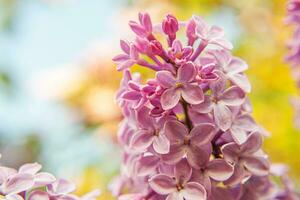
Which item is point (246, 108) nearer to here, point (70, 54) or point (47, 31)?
point (70, 54)

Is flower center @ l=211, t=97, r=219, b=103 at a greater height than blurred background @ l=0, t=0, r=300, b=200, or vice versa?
blurred background @ l=0, t=0, r=300, b=200

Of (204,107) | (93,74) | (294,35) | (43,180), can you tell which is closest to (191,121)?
(204,107)

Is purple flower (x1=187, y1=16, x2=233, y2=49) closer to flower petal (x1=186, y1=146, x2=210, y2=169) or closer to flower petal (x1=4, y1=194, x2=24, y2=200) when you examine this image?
flower petal (x1=186, y1=146, x2=210, y2=169)

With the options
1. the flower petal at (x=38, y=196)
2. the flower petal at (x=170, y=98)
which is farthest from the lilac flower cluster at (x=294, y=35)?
the flower petal at (x=38, y=196)

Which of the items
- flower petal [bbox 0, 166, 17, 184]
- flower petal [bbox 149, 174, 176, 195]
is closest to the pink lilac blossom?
flower petal [bbox 149, 174, 176, 195]

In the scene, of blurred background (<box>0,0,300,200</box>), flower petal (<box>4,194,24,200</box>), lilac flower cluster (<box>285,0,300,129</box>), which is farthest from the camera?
blurred background (<box>0,0,300,200</box>)
